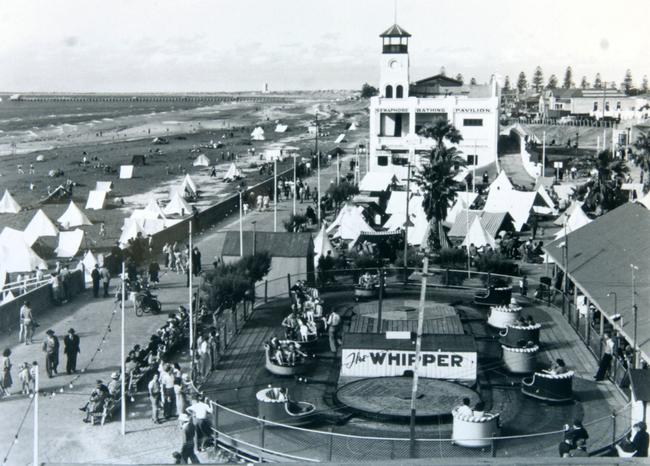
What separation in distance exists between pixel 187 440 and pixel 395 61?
200 ft

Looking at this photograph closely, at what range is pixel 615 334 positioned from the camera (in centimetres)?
2103

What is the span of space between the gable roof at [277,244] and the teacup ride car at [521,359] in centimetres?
1002

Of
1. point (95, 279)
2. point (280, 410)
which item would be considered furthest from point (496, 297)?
point (95, 279)

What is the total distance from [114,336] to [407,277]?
10.8 m

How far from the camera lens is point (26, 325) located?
75.2 feet

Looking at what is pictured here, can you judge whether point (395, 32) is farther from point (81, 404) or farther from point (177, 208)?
point (81, 404)

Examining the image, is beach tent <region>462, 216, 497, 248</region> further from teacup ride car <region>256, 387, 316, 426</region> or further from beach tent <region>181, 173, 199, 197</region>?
beach tent <region>181, 173, 199, 197</region>

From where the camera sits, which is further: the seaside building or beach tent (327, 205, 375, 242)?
the seaside building

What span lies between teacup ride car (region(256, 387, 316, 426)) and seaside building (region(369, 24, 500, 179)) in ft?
166

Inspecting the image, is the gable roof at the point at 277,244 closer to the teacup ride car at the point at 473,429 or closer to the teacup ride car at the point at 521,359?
the teacup ride car at the point at 521,359

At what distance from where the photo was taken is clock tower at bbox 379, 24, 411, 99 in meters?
71.7

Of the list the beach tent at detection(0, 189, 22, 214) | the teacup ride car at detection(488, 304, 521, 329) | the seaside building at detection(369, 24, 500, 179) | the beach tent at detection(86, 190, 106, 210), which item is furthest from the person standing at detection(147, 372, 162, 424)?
the seaside building at detection(369, 24, 500, 179)

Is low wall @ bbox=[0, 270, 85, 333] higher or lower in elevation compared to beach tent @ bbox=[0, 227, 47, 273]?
lower

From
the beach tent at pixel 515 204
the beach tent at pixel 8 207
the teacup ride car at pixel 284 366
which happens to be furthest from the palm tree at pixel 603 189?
the beach tent at pixel 8 207
